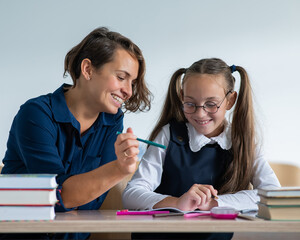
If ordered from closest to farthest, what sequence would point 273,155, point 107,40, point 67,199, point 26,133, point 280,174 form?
1. point 67,199
2. point 26,133
3. point 107,40
4. point 280,174
5. point 273,155

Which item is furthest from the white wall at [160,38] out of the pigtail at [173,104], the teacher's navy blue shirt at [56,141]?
the teacher's navy blue shirt at [56,141]

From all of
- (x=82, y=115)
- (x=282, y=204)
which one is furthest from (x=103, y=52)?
(x=282, y=204)

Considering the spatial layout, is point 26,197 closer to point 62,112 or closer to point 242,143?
point 62,112

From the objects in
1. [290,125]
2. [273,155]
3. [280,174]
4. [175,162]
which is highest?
[175,162]

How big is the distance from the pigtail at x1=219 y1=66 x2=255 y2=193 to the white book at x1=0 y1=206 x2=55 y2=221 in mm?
792

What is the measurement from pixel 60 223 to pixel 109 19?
→ 369 cm

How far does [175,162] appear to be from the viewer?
5.36ft

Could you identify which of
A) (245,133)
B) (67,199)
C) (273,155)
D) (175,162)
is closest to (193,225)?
(67,199)

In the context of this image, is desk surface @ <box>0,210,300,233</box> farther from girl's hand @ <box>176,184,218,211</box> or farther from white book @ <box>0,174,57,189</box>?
girl's hand @ <box>176,184,218,211</box>

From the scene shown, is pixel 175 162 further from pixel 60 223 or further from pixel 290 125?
pixel 290 125

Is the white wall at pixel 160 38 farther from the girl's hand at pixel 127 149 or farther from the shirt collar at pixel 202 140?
the girl's hand at pixel 127 149

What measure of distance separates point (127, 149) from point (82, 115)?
56cm

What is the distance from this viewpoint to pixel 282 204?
104cm

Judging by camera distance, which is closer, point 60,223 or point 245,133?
point 60,223
